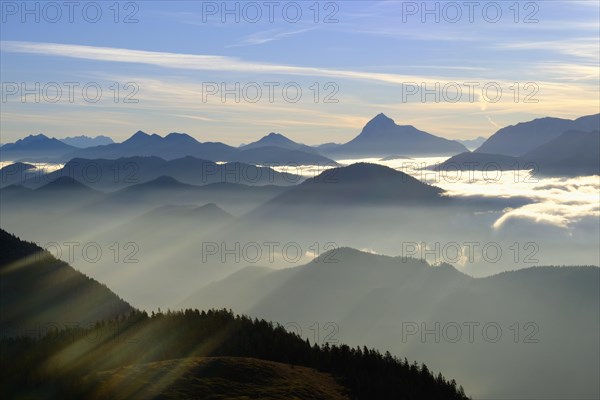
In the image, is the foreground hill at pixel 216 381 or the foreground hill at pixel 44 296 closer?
the foreground hill at pixel 216 381

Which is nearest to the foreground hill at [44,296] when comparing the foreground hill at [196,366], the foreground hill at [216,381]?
the foreground hill at [196,366]

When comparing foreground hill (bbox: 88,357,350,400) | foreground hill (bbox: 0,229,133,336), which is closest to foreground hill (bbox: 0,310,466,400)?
foreground hill (bbox: 88,357,350,400)

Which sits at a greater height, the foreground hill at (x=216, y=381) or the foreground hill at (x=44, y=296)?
the foreground hill at (x=216, y=381)

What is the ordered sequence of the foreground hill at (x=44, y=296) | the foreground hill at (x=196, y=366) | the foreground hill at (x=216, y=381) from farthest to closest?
the foreground hill at (x=44, y=296), the foreground hill at (x=196, y=366), the foreground hill at (x=216, y=381)

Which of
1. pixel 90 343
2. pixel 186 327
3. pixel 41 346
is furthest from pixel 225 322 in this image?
pixel 41 346

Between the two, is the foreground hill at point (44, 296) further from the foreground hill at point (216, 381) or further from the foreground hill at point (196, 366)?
the foreground hill at point (216, 381)
